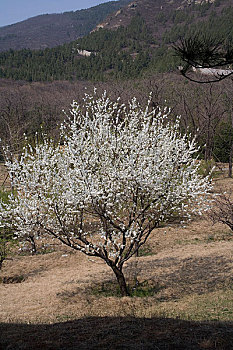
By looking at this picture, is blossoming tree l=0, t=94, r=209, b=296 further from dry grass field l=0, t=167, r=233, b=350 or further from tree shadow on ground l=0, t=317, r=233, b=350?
tree shadow on ground l=0, t=317, r=233, b=350

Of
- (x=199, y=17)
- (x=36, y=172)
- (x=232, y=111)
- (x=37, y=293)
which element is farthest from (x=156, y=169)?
(x=199, y=17)

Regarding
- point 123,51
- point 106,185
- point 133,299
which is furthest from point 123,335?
point 123,51

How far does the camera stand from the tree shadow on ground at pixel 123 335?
16.7 ft

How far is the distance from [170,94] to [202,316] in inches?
1217

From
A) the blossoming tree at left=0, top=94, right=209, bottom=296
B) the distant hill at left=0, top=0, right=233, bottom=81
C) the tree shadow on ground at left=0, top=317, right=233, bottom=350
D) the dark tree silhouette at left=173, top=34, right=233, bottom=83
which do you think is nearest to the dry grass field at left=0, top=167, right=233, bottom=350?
Answer: the tree shadow on ground at left=0, top=317, right=233, bottom=350

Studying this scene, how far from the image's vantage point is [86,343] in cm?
536

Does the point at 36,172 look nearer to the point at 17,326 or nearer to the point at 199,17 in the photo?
the point at 17,326

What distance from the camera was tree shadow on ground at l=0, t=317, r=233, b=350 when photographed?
16.7 feet

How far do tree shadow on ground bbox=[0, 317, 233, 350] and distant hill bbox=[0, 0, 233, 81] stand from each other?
4951 cm

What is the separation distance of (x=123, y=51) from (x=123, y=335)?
8221 cm

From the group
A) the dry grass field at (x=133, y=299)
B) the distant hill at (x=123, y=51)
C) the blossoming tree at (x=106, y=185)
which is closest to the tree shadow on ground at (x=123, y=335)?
the dry grass field at (x=133, y=299)

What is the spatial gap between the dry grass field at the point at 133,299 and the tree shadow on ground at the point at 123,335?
1cm

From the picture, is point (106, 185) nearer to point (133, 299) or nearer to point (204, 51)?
point (133, 299)

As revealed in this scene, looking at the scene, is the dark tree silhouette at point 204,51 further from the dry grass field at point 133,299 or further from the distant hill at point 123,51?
the distant hill at point 123,51
